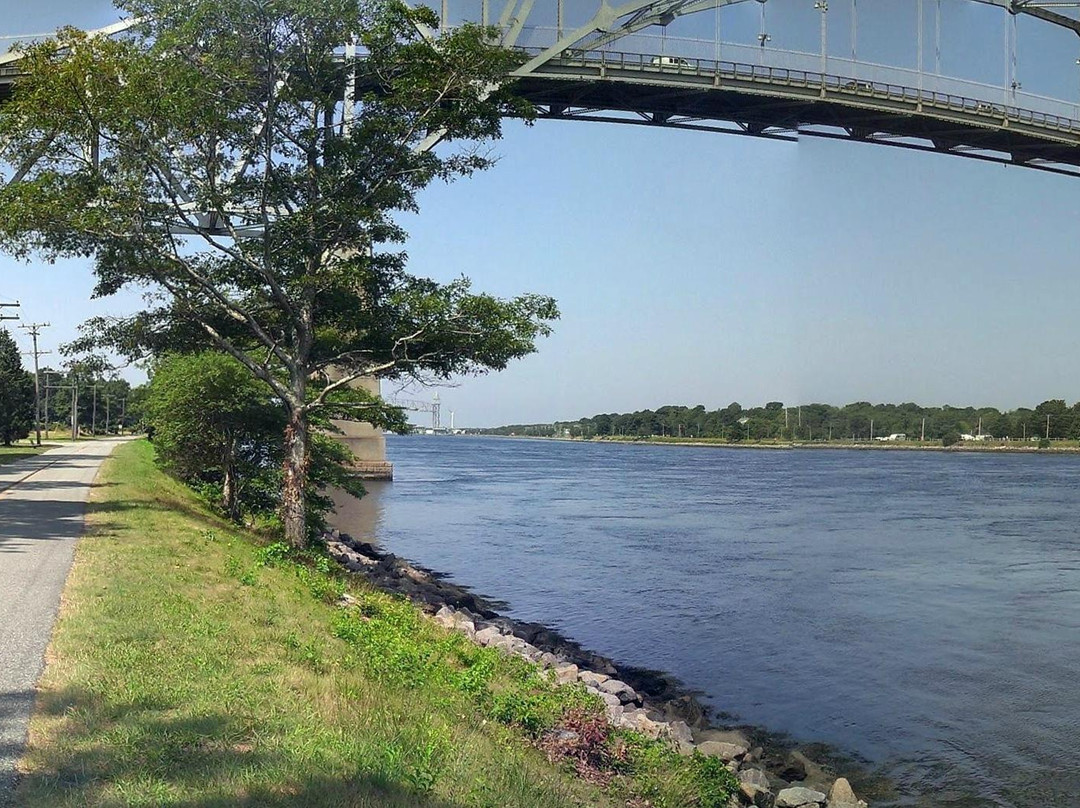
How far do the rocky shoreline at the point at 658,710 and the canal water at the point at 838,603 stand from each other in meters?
0.78

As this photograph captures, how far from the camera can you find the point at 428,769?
19.8 ft

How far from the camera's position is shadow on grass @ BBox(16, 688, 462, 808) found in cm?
489

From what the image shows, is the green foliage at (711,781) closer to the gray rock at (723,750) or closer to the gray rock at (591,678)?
the gray rock at (723,750)

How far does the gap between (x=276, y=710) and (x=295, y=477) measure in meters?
10.3

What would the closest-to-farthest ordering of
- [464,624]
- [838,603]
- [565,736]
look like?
[565,736], [464,624], [838,603]

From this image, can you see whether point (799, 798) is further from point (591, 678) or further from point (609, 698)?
point (591, 678)

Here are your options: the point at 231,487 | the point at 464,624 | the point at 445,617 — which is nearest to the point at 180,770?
the point at 464,624

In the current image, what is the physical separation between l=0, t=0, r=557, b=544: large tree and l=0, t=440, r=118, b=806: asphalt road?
3521 millimetres

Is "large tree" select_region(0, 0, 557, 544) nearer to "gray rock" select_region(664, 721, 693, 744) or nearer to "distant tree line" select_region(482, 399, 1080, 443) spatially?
"gray rock" select_region(664, 721, 693, 744)

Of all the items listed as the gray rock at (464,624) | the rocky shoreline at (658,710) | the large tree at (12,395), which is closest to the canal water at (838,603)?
the rocky shoreline at (658,710)

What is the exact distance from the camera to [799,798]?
32.7 ft

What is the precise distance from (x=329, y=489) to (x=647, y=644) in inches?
1446

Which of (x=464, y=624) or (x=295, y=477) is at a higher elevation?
(x=295, y=477)

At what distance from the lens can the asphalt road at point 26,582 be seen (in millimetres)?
5797
